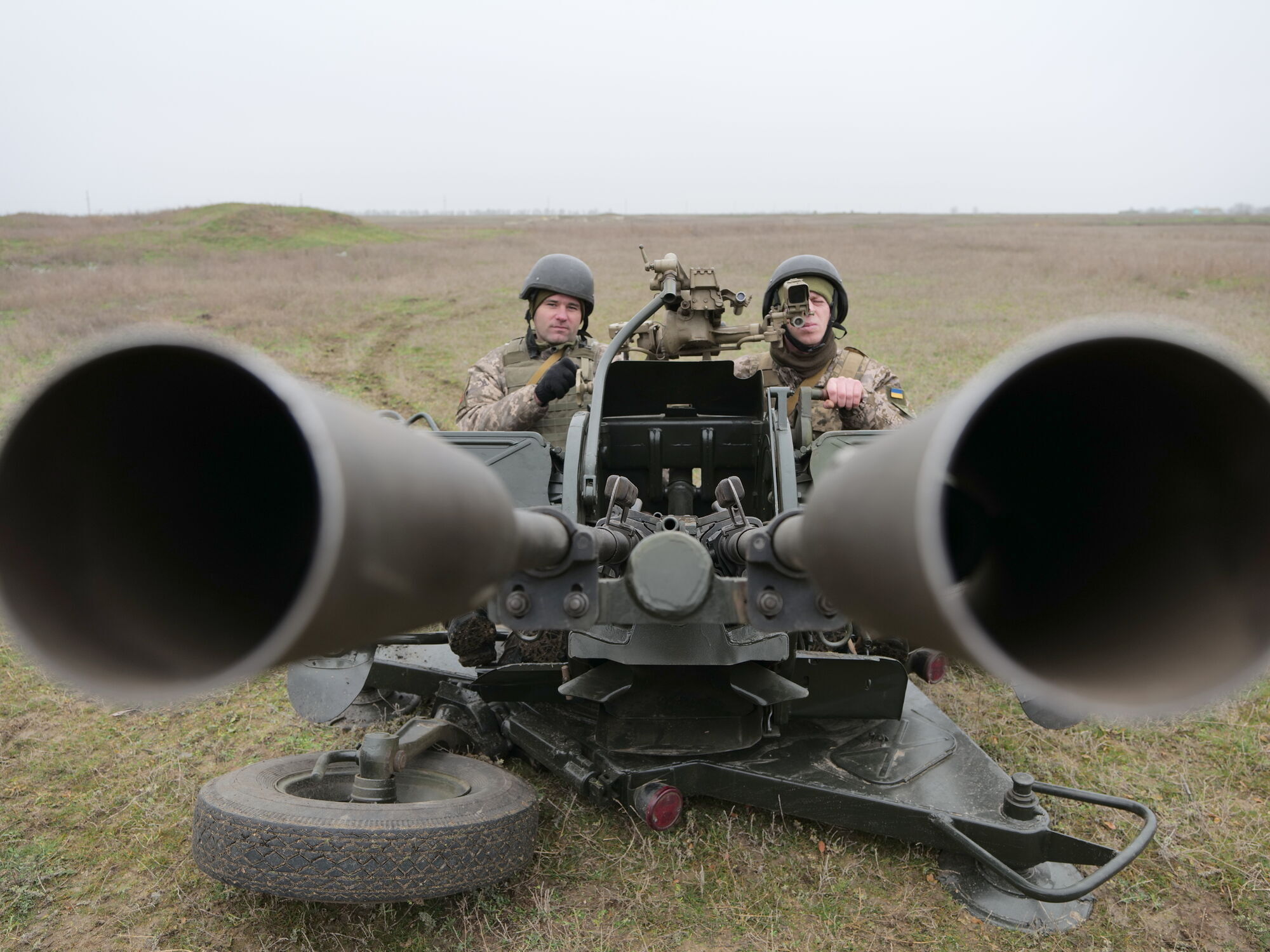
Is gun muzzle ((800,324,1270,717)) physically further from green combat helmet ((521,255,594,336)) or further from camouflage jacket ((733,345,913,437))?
green combat helmet ((521,255,594,336))

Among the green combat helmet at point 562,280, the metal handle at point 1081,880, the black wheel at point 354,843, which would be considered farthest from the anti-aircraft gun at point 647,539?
the green combat helmet at point 562,280

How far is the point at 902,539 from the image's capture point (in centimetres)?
98

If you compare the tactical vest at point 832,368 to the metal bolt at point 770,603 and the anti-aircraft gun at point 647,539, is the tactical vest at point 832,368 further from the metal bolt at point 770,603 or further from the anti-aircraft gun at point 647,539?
the metal bolt at point 770,603

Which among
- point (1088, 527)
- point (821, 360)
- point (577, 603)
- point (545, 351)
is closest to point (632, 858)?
point (577, 603)

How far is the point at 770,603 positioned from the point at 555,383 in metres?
3.02

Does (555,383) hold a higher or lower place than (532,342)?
lower

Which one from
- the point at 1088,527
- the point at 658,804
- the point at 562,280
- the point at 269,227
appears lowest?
the point at 658,804

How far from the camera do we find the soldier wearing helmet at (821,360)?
507cm

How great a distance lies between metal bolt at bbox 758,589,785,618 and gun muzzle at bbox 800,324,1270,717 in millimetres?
802

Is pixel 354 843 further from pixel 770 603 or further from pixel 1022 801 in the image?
pixel 1022 801

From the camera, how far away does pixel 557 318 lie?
5.82 meters

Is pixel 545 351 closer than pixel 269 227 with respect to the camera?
Yes

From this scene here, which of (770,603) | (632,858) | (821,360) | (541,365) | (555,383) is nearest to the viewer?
(770,603)

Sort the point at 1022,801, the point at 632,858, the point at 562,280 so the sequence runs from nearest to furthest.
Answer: the point at 1022,801, the point at 632,858, the point at 562,280
